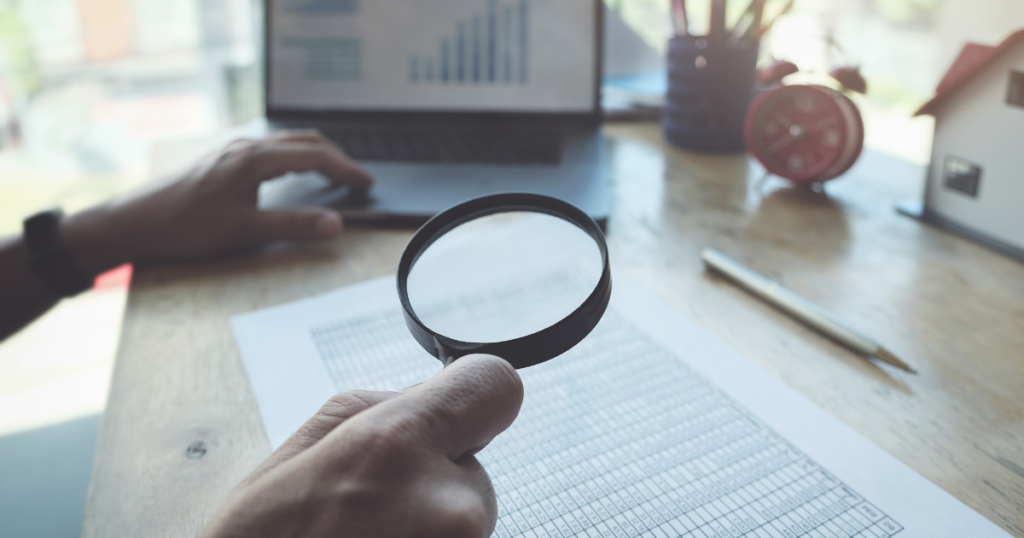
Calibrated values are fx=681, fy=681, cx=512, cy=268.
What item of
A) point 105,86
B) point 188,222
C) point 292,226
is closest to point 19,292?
point 188,222

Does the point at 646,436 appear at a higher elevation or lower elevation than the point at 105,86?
lower

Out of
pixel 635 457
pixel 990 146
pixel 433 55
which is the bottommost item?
pixel 635 457

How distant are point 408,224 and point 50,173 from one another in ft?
6.57

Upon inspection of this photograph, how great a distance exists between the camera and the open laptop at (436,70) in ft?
3.71

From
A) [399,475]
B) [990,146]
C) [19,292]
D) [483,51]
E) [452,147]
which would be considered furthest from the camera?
[483,51]

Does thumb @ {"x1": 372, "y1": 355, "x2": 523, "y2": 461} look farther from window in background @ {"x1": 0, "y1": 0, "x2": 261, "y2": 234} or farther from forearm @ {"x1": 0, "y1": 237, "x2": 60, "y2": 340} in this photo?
window in background @ {"x1": 0, "y1": 0, "x2": 261, "y2": 234}

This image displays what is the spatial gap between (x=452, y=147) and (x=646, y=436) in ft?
2.10

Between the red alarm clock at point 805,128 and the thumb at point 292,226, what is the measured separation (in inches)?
23.2

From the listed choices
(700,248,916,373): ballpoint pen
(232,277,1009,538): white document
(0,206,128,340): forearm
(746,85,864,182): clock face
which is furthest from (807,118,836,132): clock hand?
(0,206,128,340): forearm

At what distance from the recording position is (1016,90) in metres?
0.72

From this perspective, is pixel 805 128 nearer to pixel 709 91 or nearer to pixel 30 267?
pixel 709 91

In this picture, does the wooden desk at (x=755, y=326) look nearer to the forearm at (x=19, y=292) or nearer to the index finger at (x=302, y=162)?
the index finger at (x=302, y=162)

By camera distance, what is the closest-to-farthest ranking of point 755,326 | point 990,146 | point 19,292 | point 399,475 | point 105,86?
point 399,475 → point 755,326 → point 990,146 → point 19,292 → point 105,86

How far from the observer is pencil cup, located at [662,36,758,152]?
3.37 ft
